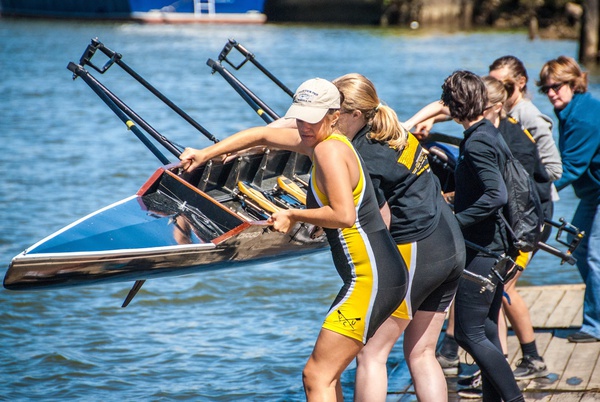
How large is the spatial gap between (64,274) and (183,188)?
99 cm

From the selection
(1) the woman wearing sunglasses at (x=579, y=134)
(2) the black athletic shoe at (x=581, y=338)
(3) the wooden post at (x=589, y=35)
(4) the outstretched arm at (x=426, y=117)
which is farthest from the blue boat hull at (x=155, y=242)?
(3) the wooden post at (x=589, y=35)

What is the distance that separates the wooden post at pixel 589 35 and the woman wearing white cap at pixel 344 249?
75.1 ft

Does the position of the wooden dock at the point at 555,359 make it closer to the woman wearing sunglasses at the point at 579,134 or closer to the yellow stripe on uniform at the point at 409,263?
the woman wearing sunglasses at the point at 579,134

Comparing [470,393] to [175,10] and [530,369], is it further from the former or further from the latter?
[175,10]

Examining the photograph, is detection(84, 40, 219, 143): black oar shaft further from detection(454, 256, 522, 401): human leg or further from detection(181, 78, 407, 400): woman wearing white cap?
detection(181, 78, 407, 400): woman wearing white cap

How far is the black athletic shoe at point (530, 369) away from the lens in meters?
5.42

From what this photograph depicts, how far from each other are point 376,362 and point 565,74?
2.45 meters

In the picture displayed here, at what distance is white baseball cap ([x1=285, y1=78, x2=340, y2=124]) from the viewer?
3732 mm

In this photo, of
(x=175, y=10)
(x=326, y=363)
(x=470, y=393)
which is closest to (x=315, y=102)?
(x=326, y=363)

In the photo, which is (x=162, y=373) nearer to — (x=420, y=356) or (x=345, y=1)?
(x=420, y=356)

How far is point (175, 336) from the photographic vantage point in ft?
26.0

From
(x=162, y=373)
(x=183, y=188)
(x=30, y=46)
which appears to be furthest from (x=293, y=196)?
(x=30, y=46)

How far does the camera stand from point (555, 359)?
5.75m

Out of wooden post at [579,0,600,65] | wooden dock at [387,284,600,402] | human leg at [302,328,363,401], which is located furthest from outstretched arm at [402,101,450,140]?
→ wooden post at [579,0,600,65]
